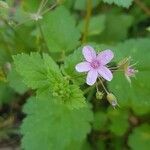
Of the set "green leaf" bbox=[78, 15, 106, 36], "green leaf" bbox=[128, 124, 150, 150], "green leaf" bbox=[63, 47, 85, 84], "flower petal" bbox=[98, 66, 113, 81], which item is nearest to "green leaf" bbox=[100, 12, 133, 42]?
"green leaf" bbox=[78, 15, 106, 36]

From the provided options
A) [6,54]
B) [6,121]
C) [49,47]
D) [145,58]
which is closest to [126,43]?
[145,58]

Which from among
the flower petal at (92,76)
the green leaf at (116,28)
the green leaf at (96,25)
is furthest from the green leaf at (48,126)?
the green leaf at (116,28)

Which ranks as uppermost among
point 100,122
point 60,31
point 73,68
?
point 60,31

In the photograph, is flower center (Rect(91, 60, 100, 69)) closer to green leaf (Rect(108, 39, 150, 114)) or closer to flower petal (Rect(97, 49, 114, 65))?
flower petal (Rect(97, 49, 114, 65))

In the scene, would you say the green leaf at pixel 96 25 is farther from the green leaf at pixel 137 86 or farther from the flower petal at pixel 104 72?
the flower petal at pixel 104 72

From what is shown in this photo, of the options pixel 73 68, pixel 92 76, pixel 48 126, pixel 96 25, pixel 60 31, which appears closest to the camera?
pixel 92 76

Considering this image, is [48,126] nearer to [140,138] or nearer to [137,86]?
[137,86]

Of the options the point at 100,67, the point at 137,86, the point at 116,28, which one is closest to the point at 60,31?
the point at 137,86

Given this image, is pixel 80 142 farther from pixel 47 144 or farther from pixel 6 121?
pixel 6 121
